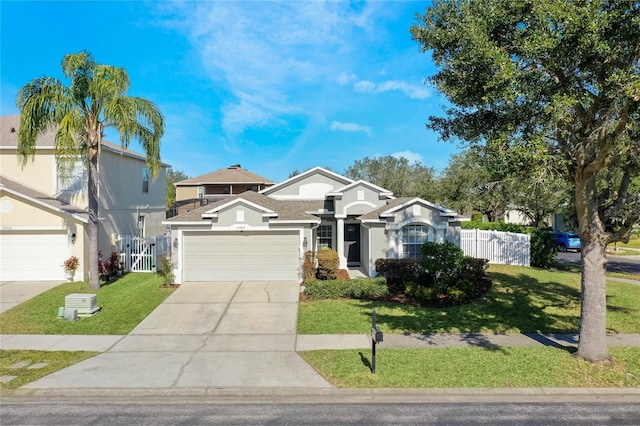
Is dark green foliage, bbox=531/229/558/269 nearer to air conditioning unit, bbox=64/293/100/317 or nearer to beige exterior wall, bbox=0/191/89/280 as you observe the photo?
air conditioning unit, bbox=64/293/100/317

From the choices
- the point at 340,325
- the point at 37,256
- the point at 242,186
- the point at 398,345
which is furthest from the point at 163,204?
the point at 398,345

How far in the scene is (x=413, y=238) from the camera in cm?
1686

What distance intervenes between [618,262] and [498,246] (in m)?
9.29

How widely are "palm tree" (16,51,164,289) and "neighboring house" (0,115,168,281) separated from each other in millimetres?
1871

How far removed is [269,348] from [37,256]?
40.3 feet

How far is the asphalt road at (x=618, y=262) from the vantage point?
19.8 m

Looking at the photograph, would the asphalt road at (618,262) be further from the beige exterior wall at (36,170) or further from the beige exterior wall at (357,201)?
the beige exterior wall at (36,170)

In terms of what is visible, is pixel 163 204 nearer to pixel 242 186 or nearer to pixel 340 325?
pixel 242 186

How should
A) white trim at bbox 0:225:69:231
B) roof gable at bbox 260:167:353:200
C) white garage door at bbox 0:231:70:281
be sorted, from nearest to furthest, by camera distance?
white trim at bbox 0:225:69:231, white garage door at bbox 0:231:70:281, roof gable at bbox 260:167:353:200

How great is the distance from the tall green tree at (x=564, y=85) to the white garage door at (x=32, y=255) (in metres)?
15.8

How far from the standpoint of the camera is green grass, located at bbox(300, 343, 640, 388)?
24.0 feet

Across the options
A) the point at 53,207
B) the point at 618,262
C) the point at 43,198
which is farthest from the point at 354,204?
the point at 618,262

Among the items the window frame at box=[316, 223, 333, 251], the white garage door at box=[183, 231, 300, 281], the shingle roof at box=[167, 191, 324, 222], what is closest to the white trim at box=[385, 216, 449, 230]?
the shingle roof at box=[167, 191, 324, 222]

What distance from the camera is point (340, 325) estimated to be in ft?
35.3
